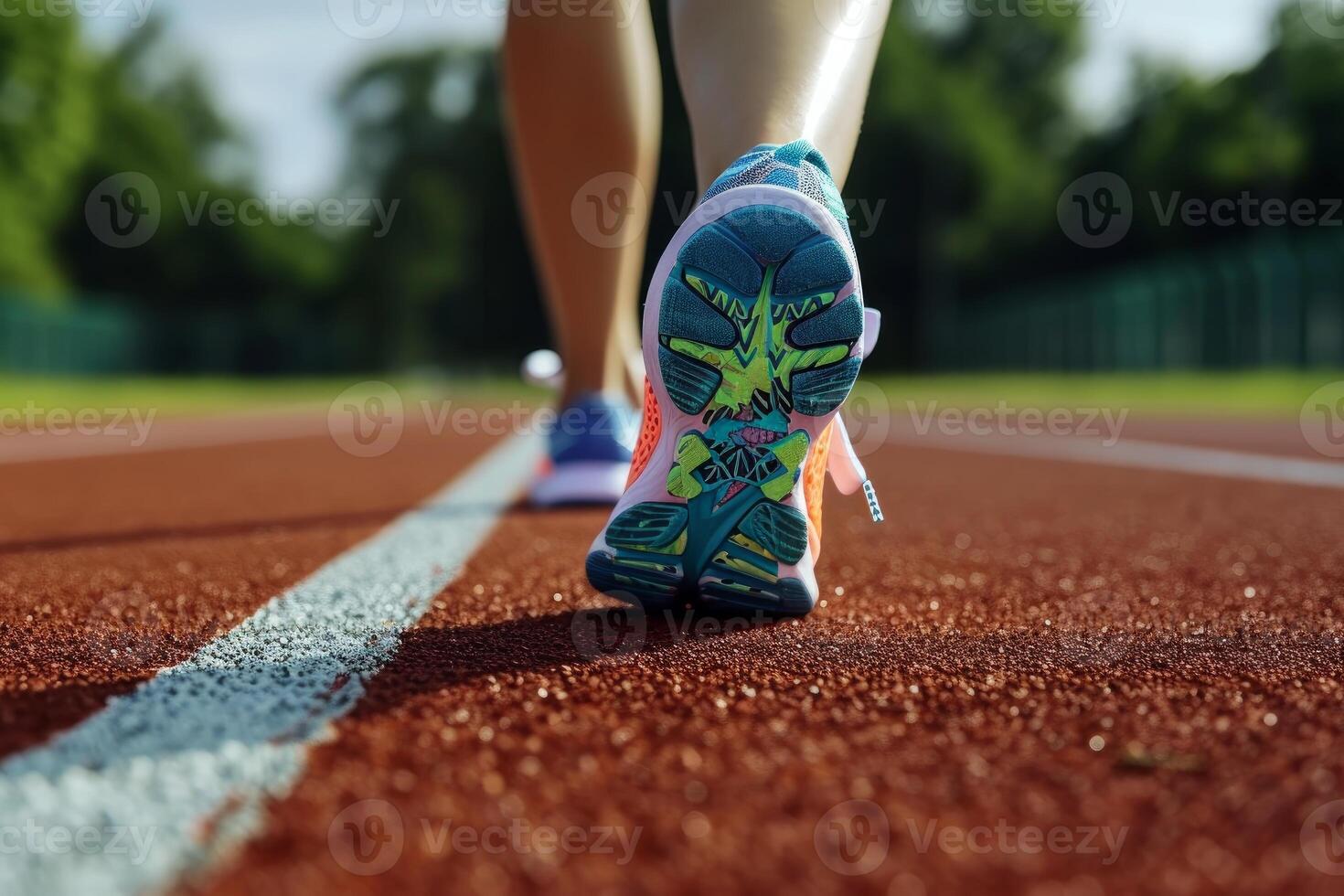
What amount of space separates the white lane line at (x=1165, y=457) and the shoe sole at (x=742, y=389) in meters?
2.39

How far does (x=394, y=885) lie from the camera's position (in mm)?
645

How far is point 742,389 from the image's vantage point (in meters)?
1.29

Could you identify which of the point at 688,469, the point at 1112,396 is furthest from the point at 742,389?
the point at 1112,396

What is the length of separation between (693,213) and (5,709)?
0.84 meters

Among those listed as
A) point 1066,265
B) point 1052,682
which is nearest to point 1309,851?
point 1052,682

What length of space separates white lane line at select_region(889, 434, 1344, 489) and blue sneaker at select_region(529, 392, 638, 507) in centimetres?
199

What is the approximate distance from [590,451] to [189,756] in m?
1.68

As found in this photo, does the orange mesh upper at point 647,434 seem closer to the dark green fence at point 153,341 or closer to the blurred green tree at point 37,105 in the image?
the blurred green tree at point 37,105

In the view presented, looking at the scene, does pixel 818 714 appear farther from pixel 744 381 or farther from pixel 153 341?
pixel 153 341

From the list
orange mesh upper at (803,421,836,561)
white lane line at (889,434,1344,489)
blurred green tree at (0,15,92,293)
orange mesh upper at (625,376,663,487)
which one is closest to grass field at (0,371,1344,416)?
white lane line at (889,434,1344,489)

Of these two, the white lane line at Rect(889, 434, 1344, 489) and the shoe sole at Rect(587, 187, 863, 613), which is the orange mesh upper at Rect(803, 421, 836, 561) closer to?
the shoe sole at Rect(587, 187, 863, 613)

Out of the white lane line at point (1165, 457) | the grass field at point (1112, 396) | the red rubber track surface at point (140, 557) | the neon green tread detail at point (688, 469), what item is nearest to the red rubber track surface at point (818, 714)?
the red rubber track surface at point (140, 557)

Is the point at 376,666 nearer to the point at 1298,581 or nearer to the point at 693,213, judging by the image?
the point at 693,213

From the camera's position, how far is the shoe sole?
1273mm
